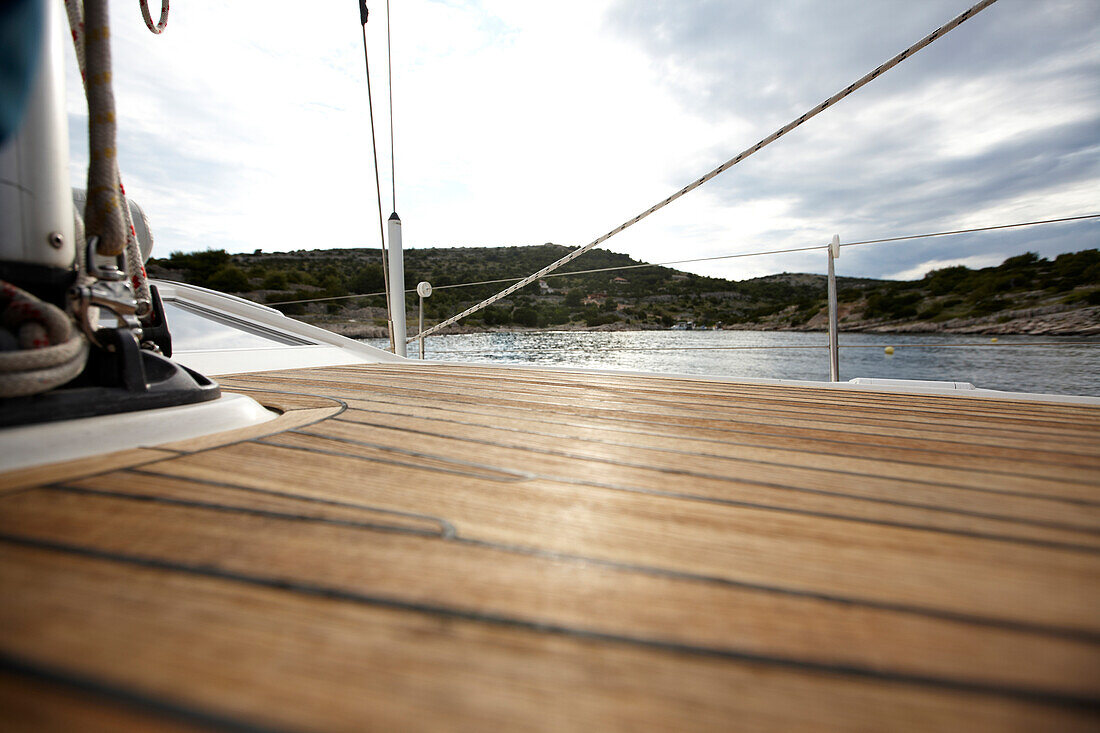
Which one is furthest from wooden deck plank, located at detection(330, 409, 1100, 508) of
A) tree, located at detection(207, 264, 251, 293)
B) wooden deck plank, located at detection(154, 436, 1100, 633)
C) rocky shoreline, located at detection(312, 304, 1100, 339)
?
tree, located at detection(207, 264, 251, 293)

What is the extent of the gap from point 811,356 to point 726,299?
6195 millimetres

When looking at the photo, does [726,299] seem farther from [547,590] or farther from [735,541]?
[547,590]

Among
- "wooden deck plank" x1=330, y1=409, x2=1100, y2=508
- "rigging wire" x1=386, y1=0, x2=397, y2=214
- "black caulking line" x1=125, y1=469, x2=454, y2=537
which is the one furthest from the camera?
"rigging wire" x1=386, y1=0, x2=397, y2=214

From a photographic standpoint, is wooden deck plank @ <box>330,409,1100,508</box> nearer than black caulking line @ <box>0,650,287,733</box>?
No

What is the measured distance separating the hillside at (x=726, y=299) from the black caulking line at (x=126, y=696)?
256cm

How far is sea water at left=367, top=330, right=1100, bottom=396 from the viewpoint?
2.49 m

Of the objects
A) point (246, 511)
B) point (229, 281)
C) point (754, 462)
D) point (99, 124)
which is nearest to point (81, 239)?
point (99, 124)

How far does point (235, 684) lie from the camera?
0.26 metres

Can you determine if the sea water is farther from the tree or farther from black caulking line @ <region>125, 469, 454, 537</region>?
the tree

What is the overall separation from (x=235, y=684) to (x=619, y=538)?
0.28m

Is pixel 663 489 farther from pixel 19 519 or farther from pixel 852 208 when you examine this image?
pixel 852 208

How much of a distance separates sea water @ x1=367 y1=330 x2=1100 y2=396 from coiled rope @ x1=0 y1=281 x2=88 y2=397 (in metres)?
1.53

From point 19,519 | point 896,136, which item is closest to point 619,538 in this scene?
point 19,519

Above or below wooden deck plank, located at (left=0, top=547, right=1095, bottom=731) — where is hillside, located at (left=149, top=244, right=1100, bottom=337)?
above
